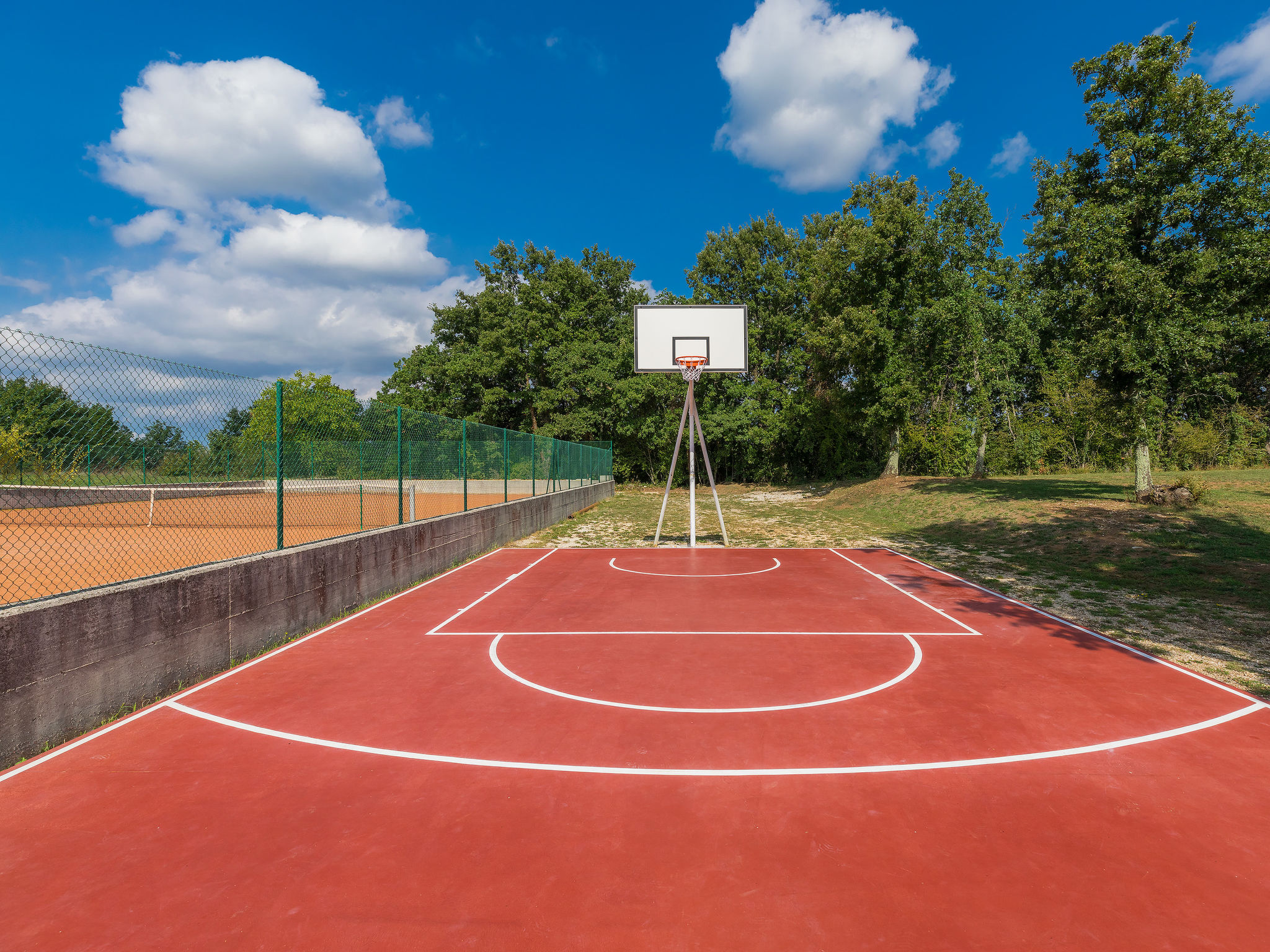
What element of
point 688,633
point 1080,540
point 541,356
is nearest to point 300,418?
point 688,633

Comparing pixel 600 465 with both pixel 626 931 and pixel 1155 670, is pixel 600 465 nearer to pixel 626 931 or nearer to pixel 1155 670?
pixel 1155 670

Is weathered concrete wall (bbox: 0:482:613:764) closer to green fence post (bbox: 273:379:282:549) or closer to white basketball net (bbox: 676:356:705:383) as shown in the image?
green fence post (bbox: 273:379:282:549)

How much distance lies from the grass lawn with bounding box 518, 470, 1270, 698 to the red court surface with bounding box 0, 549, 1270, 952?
186 cm

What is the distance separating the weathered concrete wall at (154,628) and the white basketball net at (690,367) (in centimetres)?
870

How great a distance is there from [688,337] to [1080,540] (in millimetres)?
10143

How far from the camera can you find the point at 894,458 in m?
28.6

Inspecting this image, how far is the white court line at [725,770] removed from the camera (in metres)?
4.11

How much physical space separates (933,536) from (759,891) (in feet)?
50.5

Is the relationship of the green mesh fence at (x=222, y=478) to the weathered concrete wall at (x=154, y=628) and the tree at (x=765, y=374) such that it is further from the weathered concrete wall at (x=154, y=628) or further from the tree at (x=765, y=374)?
the tree at (x=765, y=374)

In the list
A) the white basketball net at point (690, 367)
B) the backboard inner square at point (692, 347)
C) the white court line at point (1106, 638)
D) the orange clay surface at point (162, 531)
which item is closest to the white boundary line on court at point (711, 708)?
the white court line at point (1106, 638)

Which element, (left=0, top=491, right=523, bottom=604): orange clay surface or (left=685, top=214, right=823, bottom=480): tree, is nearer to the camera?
(left=0, top=491, right=523, bottom=604): orange clay surface

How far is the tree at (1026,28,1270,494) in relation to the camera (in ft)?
46.2

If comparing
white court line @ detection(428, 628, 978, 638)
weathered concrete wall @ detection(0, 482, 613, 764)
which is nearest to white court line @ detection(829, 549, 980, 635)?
white court line @ detection(428, 628, 978, 638)

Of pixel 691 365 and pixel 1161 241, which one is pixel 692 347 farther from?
pixel 1161 241
